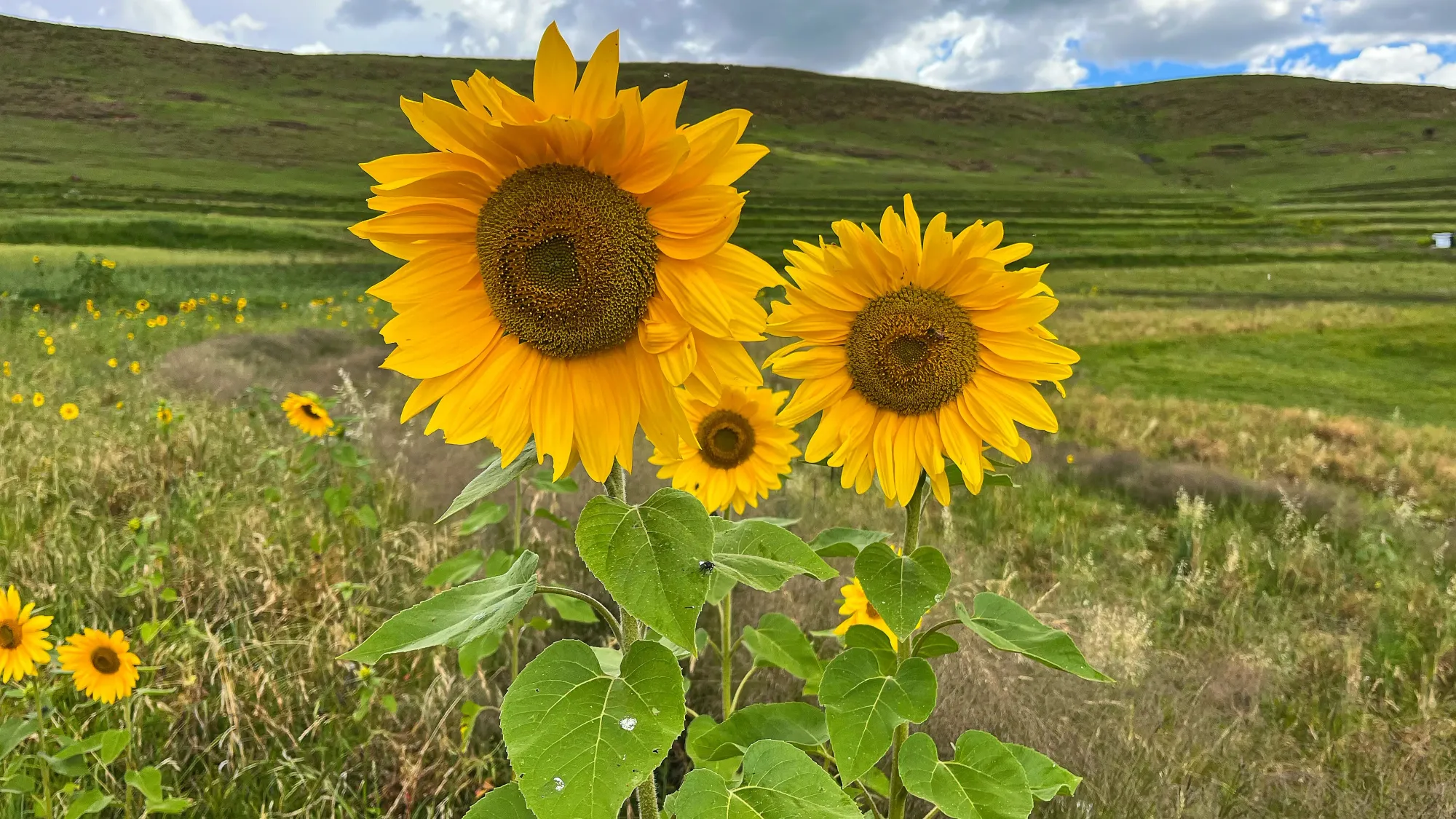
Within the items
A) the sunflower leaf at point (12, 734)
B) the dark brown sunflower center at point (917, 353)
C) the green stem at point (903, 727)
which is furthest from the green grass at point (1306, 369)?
the sunflower leaf at point (12, 734)

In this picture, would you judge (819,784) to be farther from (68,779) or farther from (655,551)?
(68,779)

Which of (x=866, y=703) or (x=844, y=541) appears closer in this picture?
(x=866, y=703)

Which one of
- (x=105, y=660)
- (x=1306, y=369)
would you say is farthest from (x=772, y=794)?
(x=1306, y=369)

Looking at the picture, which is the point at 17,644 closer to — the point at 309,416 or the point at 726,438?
the point at 309,416

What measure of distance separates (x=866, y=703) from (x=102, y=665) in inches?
110

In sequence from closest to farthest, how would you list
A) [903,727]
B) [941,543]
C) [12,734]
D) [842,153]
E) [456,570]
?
1. [903,727]
2. [12,734]
3. [456,570]
4. [941,543]
5. [842,153]

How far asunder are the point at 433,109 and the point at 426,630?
80cm

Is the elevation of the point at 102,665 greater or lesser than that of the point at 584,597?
lesser

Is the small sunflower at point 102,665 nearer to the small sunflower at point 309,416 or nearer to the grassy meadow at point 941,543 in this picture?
the grassy meadow at point 941,543

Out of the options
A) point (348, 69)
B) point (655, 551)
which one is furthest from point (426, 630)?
point (348, 69)

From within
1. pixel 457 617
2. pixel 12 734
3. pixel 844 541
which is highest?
pixel 457 617

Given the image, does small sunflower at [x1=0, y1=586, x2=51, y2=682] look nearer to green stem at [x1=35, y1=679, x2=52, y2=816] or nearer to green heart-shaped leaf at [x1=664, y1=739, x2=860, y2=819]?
green stem at [x1=35, y1=679, x2=52, y2=816]

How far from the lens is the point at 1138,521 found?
7.00 m

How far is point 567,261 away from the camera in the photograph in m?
1.23
